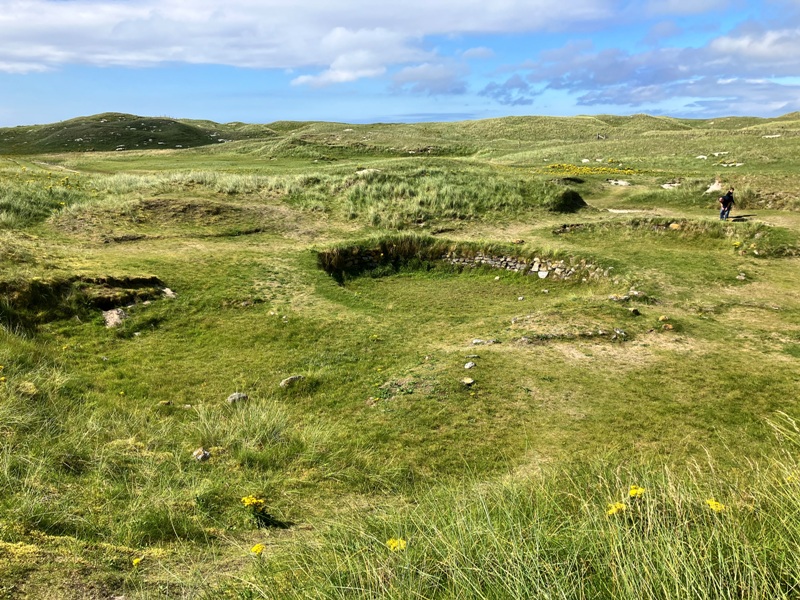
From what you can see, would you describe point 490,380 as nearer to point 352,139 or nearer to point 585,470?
point 585,470

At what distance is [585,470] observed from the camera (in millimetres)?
4457

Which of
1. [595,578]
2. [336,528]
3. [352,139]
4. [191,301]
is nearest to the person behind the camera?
[595,578]

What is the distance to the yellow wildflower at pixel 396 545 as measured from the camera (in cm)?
297

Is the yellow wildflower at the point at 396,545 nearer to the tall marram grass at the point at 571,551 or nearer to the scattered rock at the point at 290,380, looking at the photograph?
the tall marram grass at the point at 571,551

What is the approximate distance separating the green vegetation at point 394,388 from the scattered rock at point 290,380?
16 centimetres

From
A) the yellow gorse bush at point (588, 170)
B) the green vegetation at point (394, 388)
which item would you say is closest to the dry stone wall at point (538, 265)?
the green vegetation at point (394, 388)

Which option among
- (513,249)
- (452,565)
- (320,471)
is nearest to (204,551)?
(320,471)

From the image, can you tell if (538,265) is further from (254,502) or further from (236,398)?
(254,502)

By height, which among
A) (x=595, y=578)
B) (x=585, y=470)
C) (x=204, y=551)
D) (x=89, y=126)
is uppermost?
(x=89, y=126)

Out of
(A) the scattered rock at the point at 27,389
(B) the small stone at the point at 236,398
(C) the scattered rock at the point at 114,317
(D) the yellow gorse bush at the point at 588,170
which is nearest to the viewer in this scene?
(A) the scattered rock at the point at 27,389

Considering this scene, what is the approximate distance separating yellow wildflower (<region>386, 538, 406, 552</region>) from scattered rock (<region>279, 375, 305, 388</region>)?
6894mm

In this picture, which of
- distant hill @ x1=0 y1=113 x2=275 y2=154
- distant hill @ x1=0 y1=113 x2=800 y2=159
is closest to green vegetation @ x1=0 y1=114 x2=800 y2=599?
distant hill @ x1=0 y1=113 x2=800 y2=159

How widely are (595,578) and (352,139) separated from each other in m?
59.6

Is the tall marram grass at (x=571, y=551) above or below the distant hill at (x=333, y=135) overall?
below
